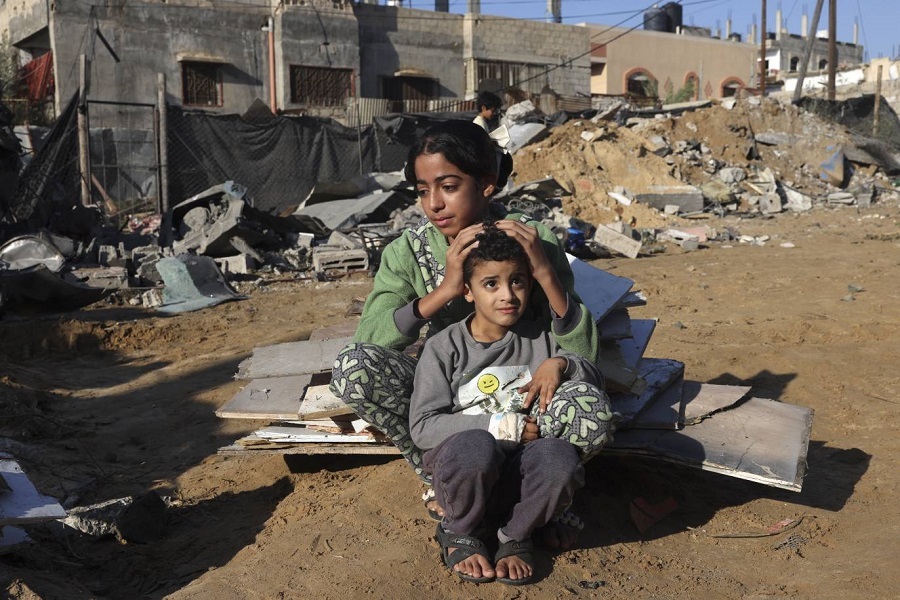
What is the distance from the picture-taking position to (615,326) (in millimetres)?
3568

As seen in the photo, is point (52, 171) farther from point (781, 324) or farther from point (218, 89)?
point (218, 89)

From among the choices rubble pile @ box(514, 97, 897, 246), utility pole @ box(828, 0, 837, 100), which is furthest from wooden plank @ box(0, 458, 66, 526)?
utility pole @ box(828, 0, 837, 100)

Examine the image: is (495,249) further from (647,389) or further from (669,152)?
(669,152)

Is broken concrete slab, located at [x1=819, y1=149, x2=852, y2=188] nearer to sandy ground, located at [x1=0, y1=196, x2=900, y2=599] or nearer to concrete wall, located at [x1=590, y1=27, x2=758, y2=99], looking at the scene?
sandy ground, located at [x1=0, y1=196, x2=900, y2=599]

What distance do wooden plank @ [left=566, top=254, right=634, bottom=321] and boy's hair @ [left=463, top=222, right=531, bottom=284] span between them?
0.85 m

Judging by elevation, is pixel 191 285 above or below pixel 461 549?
above

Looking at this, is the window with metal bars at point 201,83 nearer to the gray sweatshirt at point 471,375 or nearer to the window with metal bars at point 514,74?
the window with metal bars at point 514,74

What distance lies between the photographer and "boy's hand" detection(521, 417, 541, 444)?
8.61 feet

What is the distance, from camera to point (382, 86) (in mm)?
25188

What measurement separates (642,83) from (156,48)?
1986 centimetres

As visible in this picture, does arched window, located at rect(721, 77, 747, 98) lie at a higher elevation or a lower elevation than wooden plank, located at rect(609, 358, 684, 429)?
higher

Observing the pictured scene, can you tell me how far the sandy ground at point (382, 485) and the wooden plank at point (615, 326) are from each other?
0.51 metres

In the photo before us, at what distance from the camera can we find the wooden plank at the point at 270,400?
3.40 m

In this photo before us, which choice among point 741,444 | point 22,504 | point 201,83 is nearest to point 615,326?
point 741,444
